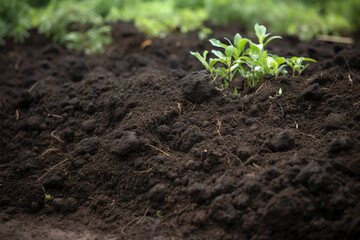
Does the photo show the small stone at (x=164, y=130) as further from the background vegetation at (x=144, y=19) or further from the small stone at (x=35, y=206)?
the background vegetation at (x=144, y=19)

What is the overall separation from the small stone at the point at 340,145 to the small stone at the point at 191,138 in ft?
3.06

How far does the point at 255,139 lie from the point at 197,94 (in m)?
0.70

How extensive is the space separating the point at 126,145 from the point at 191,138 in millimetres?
508

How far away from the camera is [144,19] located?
19.3 ft

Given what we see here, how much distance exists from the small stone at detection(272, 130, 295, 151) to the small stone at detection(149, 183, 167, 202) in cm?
86

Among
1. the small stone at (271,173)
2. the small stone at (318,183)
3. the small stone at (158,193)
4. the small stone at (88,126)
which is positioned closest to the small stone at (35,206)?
the small stone at (88,126)

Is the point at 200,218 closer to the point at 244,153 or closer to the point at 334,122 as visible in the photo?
the point at 244,153

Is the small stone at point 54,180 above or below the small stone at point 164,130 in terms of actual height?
below

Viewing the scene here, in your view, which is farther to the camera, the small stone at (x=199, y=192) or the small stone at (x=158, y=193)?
the small stone at (x=158, y=193)

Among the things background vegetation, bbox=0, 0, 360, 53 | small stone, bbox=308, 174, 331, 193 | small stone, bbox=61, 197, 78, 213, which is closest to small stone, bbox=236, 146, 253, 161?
small stone, bbox=308, 174, 331, 193

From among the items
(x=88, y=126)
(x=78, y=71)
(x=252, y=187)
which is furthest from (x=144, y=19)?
(x=252, y=187)

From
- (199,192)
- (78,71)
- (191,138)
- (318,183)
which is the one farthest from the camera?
(78,71)

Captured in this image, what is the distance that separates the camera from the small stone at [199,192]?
7.65 ft

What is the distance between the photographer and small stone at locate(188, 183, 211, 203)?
2.33 meters
